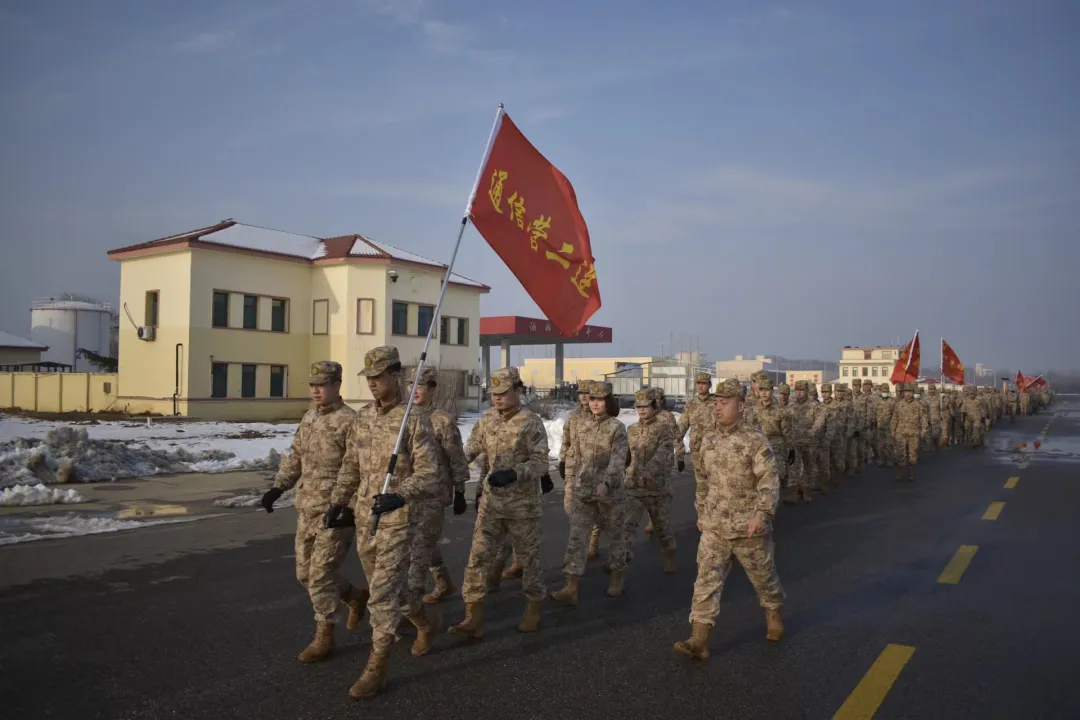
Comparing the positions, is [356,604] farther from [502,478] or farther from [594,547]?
[594,547]

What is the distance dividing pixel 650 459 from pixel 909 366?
17756mm

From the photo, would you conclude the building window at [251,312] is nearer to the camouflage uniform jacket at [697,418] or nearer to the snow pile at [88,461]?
the snow pile at [88,461]

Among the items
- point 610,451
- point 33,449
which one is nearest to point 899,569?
point 610,451

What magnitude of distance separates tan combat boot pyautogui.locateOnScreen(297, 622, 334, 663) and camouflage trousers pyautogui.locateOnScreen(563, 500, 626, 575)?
7.31 ft

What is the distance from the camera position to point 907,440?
53.7 feet

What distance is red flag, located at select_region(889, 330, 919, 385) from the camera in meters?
23.1

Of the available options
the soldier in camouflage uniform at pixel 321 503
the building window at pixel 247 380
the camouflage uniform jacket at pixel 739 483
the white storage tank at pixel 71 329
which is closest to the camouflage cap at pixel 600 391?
the camouflage uniform jacket at pixel 739 483

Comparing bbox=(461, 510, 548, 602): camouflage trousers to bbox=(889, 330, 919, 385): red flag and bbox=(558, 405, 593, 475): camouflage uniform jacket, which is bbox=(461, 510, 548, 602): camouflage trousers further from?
bbox=(889, 330, 919, 385): red flag

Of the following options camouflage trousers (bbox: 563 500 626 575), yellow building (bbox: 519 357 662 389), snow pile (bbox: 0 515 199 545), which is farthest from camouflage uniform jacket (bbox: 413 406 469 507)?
yellow building (bbox: 519 357 662 389)

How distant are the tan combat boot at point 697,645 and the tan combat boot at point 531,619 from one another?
1099 mm

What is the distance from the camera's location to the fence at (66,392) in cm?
3356

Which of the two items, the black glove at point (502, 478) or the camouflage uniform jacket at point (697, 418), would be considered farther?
the camouflage uniform jacket at point (697, 418)

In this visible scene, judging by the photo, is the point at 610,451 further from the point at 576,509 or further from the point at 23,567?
the point at 23,567

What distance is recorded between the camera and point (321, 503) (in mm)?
5570
